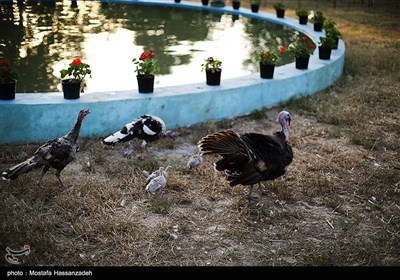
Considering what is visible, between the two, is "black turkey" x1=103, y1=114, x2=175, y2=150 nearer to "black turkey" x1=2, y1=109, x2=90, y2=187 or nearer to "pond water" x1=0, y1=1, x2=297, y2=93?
"black turkey" x1=2, y1=109, x2=90, y2=187

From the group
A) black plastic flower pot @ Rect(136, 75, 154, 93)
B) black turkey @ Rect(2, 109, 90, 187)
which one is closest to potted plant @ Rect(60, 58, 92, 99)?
black plastic flower pot @ Rect(136, 75, 154, 93)

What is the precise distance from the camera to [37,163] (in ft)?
19.6

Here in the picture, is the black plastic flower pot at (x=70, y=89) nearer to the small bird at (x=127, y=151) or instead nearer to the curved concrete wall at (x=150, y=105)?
the curved concrete wall at (x=150, y=105)

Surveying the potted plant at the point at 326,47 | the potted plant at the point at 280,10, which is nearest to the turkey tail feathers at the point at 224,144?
the potted plant at the point at 326,47

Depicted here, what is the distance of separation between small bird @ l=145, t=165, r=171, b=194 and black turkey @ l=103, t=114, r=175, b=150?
39.0 inches

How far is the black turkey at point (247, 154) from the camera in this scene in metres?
5.66

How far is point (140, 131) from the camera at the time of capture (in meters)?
7.17

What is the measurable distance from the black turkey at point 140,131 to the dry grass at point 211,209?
1.04 feet

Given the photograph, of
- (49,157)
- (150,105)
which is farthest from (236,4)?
(49,157)

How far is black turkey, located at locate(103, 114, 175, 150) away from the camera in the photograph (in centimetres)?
714

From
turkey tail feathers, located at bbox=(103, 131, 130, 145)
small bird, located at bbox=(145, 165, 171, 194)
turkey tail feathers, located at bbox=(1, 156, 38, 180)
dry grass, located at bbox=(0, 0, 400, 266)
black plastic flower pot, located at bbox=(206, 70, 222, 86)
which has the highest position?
black plastic flower pot, located at bbox=(206, 70, 222, 86)

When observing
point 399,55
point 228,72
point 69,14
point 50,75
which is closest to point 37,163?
point 50,75

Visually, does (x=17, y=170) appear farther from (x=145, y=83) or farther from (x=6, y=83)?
(x=145, y=83)

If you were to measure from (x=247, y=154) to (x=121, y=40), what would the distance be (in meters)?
9.06
